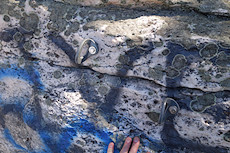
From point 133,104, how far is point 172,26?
1.49 feet

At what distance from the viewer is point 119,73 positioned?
1.11 meters

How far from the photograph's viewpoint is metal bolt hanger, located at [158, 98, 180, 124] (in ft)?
Answer: 3.21

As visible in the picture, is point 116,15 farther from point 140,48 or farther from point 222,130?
point 222,130

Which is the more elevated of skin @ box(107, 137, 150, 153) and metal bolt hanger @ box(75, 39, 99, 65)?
metal bolt hanger @ box(75, 39, 99, 65)

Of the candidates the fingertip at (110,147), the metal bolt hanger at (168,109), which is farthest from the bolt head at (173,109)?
the fingertip at (110,147)

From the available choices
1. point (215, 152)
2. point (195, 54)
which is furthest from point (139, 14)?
point (215, 152)

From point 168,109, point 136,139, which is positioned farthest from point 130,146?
point 168,109

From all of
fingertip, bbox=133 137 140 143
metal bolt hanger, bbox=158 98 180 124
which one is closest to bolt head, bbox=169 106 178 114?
metal bolt hanger, bbox=158 98 180 124

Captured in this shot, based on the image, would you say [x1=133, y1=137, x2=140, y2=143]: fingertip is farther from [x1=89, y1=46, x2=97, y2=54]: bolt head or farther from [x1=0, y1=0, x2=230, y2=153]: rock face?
[x1=89, y1=46, x2=97, y2=54]: bolt head

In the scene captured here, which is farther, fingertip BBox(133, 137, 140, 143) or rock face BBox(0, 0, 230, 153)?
fingertip BBox(133, 137, 140, 143)

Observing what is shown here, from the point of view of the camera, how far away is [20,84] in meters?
1.29

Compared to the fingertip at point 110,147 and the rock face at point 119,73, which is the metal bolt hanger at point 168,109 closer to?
the rock face at point 119,73

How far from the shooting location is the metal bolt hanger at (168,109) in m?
0.98

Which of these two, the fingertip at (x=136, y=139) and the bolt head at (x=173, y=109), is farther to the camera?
the fingertip at (x=136, y=139)
